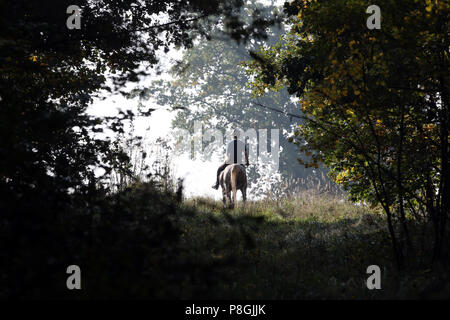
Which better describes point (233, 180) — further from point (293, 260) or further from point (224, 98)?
point (224, 98)

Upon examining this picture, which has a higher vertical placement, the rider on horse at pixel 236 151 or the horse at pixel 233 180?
the rider on horse at pixel 236 151

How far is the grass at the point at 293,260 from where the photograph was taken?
4.64m

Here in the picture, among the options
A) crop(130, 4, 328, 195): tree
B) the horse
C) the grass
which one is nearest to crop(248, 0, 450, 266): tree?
the grass

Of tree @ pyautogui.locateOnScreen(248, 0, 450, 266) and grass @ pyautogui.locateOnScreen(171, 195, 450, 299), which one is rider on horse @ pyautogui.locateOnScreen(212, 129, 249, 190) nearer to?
grass @ pyautogui.locateOnScreen(171, 195, 450, 299)

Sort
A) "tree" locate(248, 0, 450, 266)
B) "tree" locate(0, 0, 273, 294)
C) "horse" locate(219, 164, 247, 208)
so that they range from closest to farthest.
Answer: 1. "tree" locate(0, 0, 273, 294)
2. "tree" locate(248, 0, 450, 266)
3. "horse" locate(219, 164, 247, 208)

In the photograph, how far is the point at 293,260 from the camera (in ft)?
24.3

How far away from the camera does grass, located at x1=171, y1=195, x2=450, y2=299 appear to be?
4641 mm

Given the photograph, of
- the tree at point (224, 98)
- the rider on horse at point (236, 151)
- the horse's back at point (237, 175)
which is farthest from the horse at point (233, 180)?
the tree at point (224, 98)

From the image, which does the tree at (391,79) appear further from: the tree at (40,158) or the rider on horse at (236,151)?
the rider on horse at (236,151)

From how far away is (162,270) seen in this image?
3896 millimetres

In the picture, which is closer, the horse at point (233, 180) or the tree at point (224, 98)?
the horse at point (233, 180)

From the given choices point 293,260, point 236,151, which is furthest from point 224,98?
point 293,260
